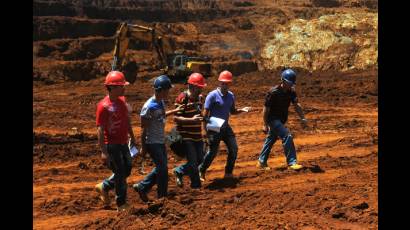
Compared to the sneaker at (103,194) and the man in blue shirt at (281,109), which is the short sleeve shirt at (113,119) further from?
the man in blue shirt at (281,109)

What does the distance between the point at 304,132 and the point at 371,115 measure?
14.1 feet

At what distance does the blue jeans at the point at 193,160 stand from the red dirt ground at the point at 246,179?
0.24 meters

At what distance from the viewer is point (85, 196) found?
8.75 metres

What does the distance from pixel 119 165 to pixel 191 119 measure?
1.34 meters

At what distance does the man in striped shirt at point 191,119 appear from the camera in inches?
316

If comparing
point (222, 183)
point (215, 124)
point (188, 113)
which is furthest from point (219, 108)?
point (222, 183)

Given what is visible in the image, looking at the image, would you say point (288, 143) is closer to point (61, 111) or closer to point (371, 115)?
point (371, 115)

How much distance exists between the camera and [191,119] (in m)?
7.91

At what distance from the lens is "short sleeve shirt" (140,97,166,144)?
24.1 ft

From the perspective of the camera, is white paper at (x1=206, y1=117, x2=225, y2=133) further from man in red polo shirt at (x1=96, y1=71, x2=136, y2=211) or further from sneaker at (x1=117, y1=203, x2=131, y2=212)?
sneaker at (x1=117, y1=203, x2=131, y2=212)

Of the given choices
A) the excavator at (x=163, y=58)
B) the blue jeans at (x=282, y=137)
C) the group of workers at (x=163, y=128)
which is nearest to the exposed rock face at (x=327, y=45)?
the excavator at (x=163, y=58)

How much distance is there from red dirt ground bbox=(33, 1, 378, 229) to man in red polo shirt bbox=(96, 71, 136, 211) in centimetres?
52

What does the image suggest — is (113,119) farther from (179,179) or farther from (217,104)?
(217,104)

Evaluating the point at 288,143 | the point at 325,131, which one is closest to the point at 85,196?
the point at 288,143
